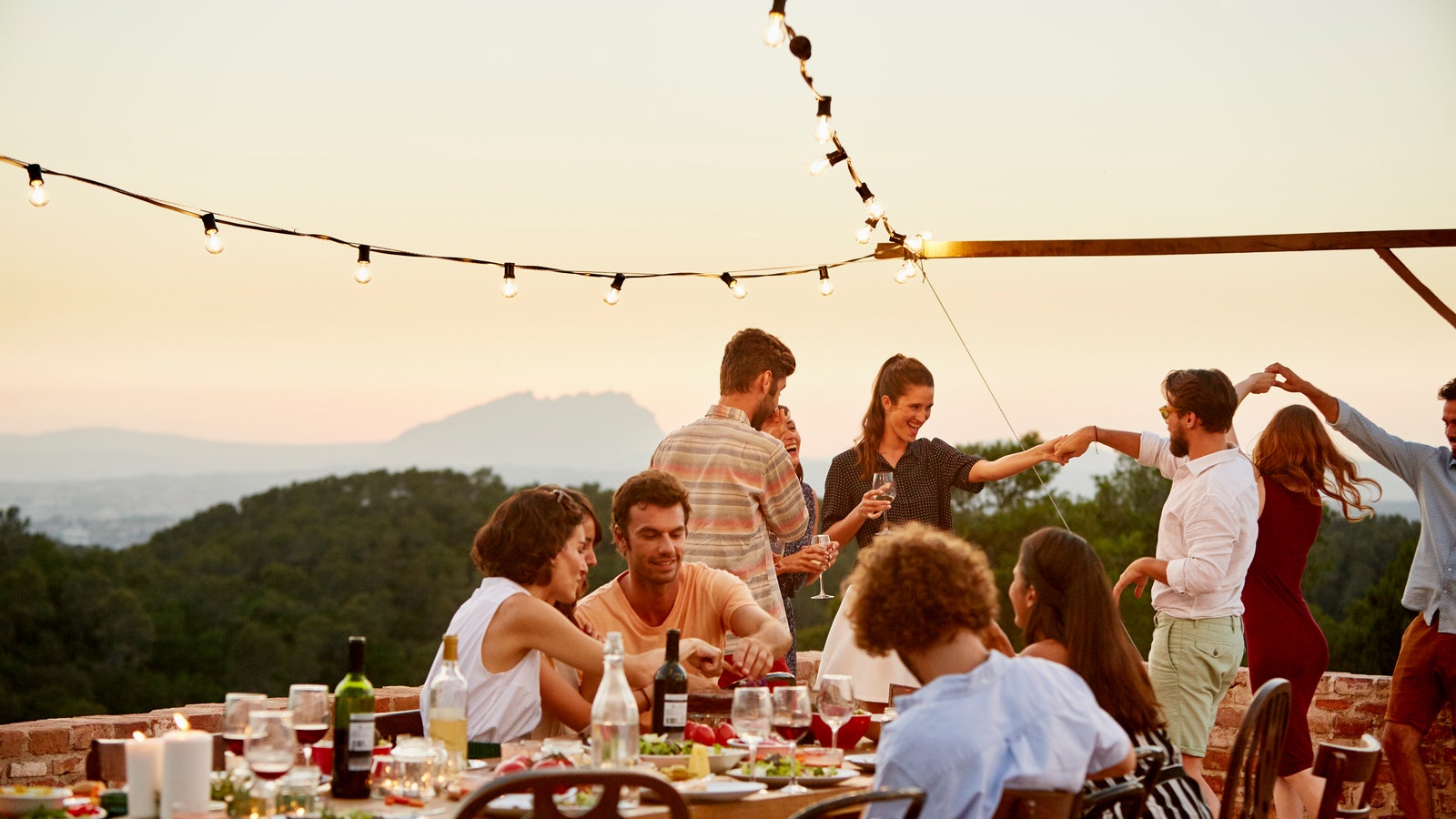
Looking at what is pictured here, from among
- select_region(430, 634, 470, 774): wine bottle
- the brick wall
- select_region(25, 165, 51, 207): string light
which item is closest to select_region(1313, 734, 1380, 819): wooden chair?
select_region(430, 634, 470, 774): wine bottle

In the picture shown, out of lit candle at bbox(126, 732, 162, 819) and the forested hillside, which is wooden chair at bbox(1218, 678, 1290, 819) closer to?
lit candle at bbox(126, 732, 162, 819)

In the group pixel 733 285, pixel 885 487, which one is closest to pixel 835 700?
pixel 885 487

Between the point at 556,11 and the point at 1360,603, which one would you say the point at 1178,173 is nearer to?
the point at 556,11

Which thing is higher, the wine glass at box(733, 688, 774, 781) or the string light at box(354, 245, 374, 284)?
the string light at box(354, 245, 374, 284)

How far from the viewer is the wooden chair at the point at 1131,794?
2162 mm

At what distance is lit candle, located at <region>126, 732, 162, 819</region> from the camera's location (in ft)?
6.93

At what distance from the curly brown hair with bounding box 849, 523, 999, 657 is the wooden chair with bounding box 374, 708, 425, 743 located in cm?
129

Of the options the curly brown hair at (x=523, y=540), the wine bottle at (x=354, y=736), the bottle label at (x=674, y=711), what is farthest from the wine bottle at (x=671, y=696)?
the wine bottle at (x=354, y=736)

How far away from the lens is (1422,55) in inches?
273

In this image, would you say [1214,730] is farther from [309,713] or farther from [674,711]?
[309,713]

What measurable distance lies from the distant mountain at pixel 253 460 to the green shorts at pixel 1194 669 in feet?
30.6

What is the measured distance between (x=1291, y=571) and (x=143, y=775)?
3.85 m

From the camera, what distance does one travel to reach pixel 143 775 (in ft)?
6.94

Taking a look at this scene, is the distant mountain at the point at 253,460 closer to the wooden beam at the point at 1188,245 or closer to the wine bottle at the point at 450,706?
the wooden beam at the point at 1188,245
